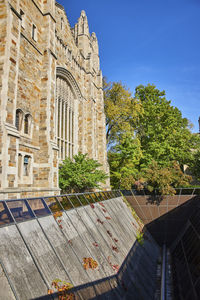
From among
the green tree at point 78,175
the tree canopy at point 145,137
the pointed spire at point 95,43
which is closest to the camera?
the green tree at point 78,175

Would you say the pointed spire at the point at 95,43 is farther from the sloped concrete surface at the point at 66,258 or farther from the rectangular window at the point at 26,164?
the sloped concrete surface at the point at 66,258

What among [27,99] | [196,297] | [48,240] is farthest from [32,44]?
[196,297]

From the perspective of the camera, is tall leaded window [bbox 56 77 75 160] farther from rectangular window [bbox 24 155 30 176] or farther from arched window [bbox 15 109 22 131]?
arched window [bbox 15 109 22 131]

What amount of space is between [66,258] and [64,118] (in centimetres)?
1599

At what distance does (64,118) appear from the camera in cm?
1892

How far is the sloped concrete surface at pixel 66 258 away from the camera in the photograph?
9.68ft

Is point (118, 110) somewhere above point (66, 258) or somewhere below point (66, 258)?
above

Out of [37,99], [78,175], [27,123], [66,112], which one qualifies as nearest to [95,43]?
[66,112]

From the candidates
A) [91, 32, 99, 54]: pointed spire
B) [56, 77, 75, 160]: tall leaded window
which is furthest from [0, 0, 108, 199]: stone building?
[91, 32, 99, 54]: pointed spire

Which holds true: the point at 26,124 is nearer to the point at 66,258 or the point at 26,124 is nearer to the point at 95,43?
the point at 66,258

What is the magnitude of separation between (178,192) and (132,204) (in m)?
3.83

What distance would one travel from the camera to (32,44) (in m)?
13.7

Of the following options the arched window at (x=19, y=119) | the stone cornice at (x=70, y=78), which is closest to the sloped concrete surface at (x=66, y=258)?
the arched window at (x=19, y=119)

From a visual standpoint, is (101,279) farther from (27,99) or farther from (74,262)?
(27,99)
